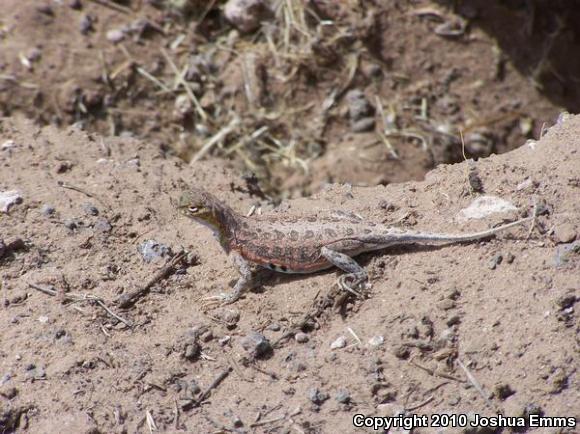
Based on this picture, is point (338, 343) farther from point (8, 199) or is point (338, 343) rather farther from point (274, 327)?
point (8, 199)

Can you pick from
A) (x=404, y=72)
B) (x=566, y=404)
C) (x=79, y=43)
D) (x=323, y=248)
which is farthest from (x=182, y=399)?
(x=404, y=72)

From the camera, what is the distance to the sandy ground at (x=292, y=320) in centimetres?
490

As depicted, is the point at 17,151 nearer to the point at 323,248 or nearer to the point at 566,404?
the point at 323,248

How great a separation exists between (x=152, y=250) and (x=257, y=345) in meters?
1.58

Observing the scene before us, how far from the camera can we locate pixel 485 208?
19.2ft

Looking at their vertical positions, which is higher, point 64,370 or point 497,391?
point 497,391

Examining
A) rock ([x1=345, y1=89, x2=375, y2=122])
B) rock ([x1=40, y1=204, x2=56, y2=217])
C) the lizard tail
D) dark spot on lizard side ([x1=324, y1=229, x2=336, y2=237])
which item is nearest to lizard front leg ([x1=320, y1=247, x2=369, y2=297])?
dark spot on lizard side ([x1=324, y1=229, x2=336, y2=237])

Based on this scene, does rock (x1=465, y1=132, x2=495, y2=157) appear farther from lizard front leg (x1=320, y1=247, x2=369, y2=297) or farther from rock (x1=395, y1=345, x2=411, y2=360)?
rock (x1=395, y1=345, x2=411, y2=360)

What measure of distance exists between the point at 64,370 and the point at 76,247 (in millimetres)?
1401

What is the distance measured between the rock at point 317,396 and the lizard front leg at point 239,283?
1228mm

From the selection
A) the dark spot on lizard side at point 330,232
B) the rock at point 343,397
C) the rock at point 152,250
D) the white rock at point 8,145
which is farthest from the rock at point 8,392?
the white rock at point 8,145

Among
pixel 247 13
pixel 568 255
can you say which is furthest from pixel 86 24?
pixel 568 255

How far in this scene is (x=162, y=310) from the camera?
576 centimetres

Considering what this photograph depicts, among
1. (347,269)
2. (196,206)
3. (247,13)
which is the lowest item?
(347,269)
